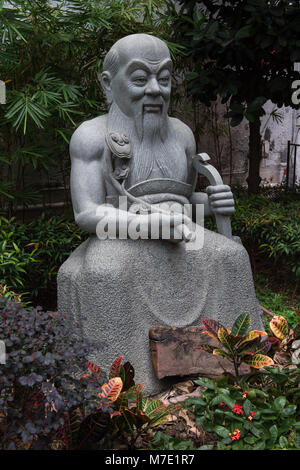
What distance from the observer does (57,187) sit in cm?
538

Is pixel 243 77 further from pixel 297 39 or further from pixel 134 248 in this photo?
pixel 134 248

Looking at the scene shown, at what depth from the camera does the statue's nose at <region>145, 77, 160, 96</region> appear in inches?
114

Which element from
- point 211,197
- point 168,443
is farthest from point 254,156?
point 168,443

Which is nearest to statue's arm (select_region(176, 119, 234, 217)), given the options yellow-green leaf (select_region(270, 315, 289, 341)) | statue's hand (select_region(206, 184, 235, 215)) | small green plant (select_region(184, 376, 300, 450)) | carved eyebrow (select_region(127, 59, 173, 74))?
statue's hand (select_region(206, 184, 235, 215))

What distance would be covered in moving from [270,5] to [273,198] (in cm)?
223

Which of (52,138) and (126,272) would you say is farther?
(52,138)

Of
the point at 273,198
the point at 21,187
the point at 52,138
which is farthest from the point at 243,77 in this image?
the point at 21,187

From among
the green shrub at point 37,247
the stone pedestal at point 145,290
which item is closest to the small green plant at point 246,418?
the stone pedestal at point 145,290

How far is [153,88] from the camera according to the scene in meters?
2.90

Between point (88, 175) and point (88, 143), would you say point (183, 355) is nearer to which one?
point (88, 175)

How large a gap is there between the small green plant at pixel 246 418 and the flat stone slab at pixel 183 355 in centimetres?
33

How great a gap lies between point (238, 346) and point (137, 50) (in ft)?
5.57

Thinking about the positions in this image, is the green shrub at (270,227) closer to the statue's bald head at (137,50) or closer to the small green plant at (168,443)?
the statue's bald head at (137,50)

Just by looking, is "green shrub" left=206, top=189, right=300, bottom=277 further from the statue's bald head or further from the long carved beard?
the statue's bald head
